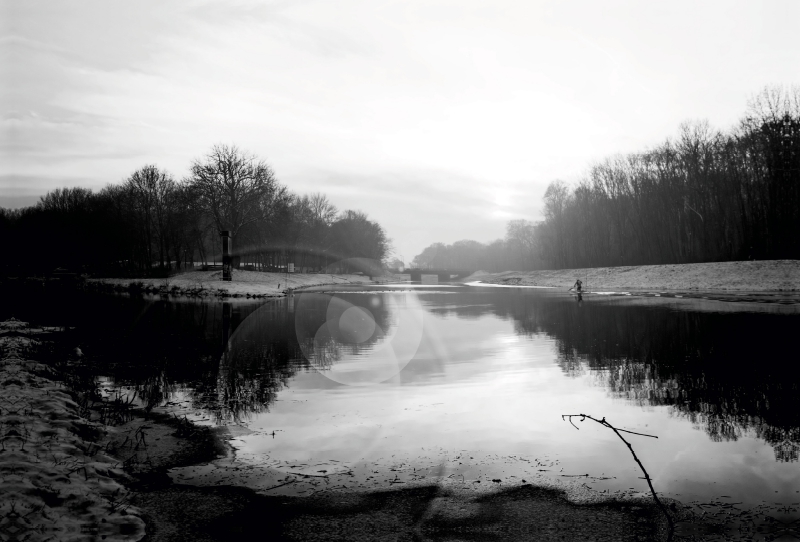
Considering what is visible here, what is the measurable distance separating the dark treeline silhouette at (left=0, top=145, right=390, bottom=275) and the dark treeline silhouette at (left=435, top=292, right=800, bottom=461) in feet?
139

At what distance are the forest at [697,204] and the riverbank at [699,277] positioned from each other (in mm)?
3547

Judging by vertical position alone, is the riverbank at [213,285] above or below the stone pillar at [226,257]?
below

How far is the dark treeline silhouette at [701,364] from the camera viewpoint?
8.45m

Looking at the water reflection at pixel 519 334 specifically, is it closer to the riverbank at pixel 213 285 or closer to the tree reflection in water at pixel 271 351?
the tree reflection in water at pixel 271 351

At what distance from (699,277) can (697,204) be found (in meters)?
13.4

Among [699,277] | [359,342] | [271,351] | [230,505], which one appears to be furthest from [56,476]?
[699,277]

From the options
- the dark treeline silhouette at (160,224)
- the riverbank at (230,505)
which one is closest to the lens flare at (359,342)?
the riverbank at (230,505)

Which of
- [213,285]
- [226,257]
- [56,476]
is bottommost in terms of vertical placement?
[56,476]

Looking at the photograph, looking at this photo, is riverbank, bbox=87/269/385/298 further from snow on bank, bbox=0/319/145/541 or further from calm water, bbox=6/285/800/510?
snow on bank, bbox=0/319/145/541

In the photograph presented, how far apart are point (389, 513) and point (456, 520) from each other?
65 cm

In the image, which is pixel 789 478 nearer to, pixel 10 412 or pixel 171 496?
pixel 171 496

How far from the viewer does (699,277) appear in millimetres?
54188

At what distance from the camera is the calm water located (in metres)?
6.47

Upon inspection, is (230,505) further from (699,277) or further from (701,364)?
(699,277)
